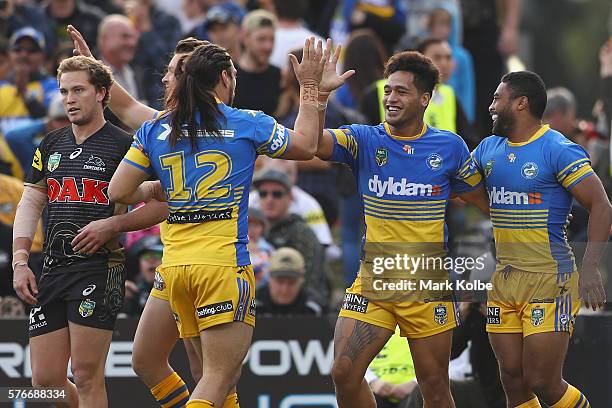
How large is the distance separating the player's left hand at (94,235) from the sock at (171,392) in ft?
3.21

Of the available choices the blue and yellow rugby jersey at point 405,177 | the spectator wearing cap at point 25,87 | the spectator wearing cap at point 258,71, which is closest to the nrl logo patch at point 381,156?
the blue and yellow rugby jersey at point 405,177

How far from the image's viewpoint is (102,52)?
12672 millimetres


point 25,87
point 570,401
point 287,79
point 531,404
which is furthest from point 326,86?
point 25,87

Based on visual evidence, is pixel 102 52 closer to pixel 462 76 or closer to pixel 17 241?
pixel 462 76

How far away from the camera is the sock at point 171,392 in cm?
802

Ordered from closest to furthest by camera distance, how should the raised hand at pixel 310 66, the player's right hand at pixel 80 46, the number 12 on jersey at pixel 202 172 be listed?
the number 12 on jersey at pixel 202 172 < the raised hand at pixel 310 66 < the player's right hand at pixel 80 46

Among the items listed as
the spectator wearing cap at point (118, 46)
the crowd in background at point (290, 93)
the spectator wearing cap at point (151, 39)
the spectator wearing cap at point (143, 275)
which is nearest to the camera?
the spectator wearing cap at point (143, 275)

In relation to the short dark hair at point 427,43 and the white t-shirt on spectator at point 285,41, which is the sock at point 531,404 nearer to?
the short dark hair at point 427,43

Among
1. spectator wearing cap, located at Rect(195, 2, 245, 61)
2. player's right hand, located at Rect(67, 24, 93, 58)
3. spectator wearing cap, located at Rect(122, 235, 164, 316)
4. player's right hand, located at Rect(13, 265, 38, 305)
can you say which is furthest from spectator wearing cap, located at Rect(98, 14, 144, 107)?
player's right hand, located at Rect(13, 265, 38, 305)

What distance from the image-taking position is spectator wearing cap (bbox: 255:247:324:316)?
1055cm

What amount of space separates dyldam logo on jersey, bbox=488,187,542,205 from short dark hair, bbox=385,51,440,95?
77 cm

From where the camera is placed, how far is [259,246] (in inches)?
448

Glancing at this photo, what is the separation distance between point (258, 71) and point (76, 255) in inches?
215

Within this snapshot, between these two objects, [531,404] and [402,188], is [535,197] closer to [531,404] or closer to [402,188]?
[402,188]
